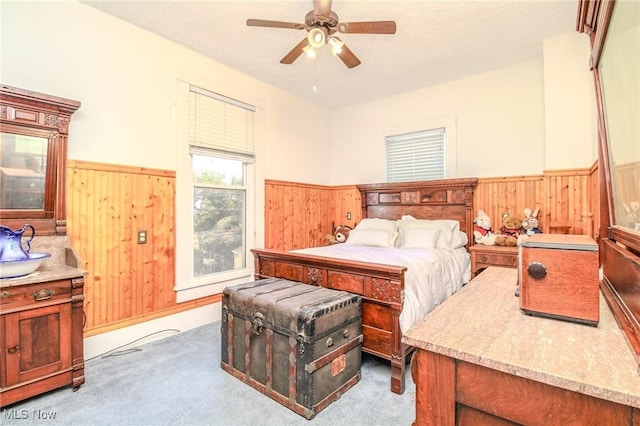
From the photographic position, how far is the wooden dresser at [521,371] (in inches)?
23.4

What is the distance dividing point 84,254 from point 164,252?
0.69m

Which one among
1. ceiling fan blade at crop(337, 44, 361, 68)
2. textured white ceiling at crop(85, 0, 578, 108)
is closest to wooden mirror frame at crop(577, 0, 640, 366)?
ceiling fan blade at crop(337, 44, 361, 68)

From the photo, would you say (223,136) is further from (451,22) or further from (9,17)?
(451,22)

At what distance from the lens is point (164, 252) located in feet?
10.4

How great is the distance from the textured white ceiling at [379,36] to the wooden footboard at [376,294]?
220cm

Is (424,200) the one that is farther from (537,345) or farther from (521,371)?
(521,371)

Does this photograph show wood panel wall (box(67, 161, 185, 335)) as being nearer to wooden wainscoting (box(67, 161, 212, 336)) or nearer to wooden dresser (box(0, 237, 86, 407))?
wooden wainscoting (box(67, 161, 212, 336))

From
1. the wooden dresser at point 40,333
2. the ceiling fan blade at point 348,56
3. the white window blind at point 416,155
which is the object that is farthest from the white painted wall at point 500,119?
the wooden dresser at point 40,333

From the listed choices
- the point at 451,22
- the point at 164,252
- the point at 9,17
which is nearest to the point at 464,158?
the point at 451,22

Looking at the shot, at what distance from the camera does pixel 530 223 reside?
3383 millimetres

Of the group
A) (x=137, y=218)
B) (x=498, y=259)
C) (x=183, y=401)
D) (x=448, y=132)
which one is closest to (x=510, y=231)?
(x=498, y=259)

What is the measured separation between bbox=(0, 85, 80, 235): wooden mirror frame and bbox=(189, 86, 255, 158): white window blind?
116 cm

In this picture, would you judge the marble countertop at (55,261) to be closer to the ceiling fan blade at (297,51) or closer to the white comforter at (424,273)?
the white comforter at (424,273)

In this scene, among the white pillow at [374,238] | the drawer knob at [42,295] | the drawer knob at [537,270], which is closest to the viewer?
the drawer knob at [537,270]
